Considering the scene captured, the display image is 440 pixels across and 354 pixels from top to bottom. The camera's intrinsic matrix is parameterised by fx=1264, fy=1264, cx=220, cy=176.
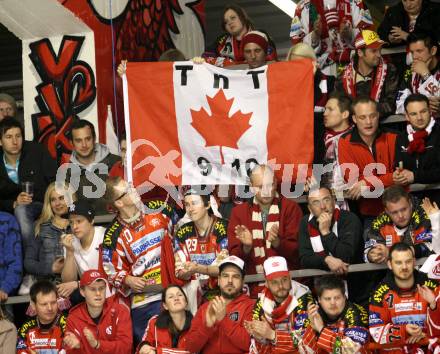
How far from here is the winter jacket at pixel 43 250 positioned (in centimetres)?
1130

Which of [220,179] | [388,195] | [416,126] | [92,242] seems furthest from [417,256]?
[92,242]


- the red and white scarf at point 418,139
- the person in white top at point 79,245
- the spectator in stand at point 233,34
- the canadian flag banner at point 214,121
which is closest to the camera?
the red and white scarf at point 418,139

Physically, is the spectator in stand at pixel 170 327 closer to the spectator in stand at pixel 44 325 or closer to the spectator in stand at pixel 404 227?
the spectator in stand at pixel 44 325

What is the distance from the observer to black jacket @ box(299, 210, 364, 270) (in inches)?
404

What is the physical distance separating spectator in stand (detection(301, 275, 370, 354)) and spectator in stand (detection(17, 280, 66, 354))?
225cm

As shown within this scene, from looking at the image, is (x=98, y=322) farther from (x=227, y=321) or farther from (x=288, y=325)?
(x=288, y=325)

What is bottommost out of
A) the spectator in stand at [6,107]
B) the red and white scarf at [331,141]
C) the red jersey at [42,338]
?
the red jersey at [42,338]

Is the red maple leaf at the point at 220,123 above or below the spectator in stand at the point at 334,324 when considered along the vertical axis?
above

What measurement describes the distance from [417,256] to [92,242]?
2.90 m

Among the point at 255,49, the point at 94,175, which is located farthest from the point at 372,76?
the point at 94,175

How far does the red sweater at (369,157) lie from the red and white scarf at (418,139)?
154 millimetres

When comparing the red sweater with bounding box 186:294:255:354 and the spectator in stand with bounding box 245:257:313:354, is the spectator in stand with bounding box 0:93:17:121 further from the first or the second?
the spectator in stand with bounding box 245:257:313:354

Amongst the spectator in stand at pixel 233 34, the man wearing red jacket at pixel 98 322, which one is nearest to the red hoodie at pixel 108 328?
the man wearing red jacket at pixel 98 322

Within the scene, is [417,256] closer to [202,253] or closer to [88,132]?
[202,253]
